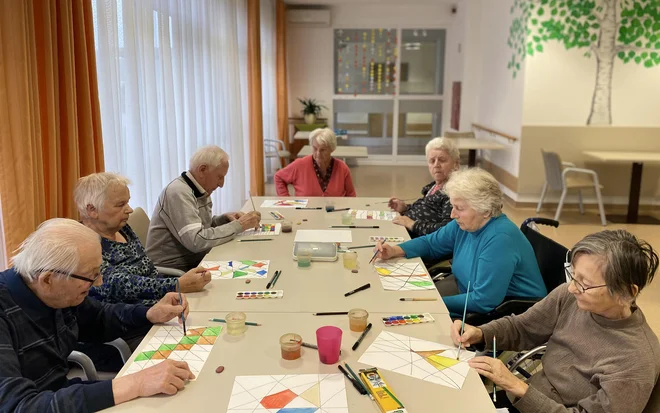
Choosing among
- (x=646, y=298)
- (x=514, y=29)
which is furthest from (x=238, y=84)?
(x=646, y=298)

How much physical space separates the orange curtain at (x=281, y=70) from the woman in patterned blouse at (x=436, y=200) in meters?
6.35

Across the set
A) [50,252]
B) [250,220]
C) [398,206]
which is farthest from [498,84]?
[50,252]

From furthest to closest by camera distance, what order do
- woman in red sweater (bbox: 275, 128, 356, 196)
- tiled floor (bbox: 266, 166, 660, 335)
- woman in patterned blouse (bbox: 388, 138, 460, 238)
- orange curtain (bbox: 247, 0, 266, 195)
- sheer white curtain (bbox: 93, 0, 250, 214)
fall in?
orange curtain (bbox: 247, 0, 266, 195) < woman in red sweater (bbox: 275, 128, 356, 196) < tiled floor (bbox: 266, 166, 660, 335) < woman in patterned blouse (bbox: 388, 138, 460, 238) < sheer white curtain (bbox: 93, 0, 250, 214)

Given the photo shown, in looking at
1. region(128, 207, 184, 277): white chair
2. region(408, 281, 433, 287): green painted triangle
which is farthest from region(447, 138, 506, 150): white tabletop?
region(408, 281, 433, 287): green painted triangle

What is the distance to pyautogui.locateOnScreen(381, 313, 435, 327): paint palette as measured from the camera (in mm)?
1979

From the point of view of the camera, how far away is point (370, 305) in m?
2.14

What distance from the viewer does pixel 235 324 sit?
6.15 feet

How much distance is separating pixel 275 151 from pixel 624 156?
4.98 m

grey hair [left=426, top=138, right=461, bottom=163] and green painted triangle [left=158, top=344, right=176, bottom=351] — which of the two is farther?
grey hair [left=426, top=138, right=461, bottom=163]

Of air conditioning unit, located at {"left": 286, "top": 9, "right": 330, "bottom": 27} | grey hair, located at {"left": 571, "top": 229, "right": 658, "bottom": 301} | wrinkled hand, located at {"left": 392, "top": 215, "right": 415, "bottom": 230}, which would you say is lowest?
wrinkled hand, located at {"left": 392, "top": 215, "right": 415, "bottom": 230}

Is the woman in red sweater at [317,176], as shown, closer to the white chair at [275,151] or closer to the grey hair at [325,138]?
the grey hair at [325,138]

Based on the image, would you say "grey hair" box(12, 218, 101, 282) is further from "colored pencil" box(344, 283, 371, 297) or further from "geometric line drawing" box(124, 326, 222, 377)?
"colored pencil" box(344, 283, 371, 297)

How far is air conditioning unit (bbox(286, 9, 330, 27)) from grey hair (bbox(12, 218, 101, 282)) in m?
9.38

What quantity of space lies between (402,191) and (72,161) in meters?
6.27
